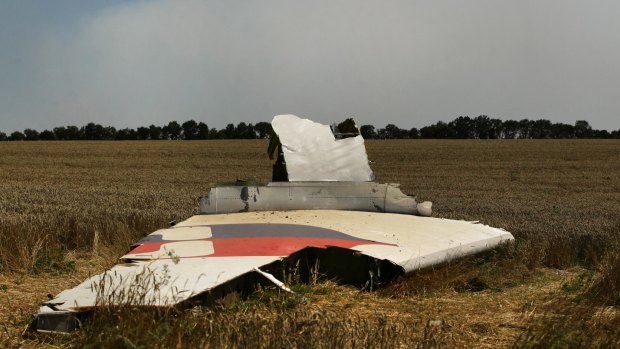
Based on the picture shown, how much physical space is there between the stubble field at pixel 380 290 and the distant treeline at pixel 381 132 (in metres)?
27.8

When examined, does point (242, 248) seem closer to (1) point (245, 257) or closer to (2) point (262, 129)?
(1) point (245, 257)

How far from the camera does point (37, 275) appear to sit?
25.6 feet

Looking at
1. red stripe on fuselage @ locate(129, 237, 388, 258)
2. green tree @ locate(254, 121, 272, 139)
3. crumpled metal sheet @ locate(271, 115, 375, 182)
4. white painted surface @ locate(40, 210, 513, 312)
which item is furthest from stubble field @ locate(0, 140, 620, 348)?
green tree @ locate(254, 121, 272, 139)

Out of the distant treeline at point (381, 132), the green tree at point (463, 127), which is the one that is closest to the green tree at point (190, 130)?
the distant treeline at point (381, 132)

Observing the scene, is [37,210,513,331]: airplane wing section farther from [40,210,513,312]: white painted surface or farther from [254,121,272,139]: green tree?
[254,121,272,139]: green tree

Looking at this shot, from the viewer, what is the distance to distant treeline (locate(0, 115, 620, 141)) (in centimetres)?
5538

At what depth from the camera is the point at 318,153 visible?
9766mm

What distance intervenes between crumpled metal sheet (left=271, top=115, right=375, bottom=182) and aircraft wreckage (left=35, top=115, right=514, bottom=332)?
2 cm

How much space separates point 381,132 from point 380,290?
1957 inches

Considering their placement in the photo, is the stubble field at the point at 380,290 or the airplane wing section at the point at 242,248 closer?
the stubble field at the point at 380,290

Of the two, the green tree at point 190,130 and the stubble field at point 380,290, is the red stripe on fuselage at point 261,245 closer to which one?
the stubble field at point 380,290

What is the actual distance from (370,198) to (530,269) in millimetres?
2498

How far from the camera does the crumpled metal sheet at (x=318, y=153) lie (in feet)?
31.2

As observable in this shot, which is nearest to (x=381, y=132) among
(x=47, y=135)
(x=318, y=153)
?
(x=47, y=135)
